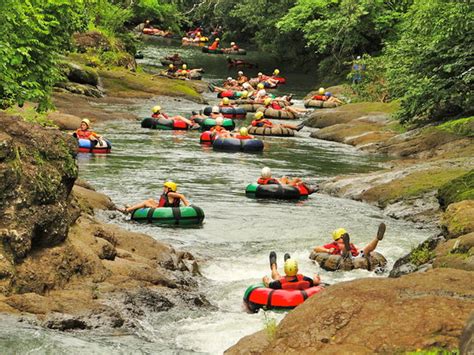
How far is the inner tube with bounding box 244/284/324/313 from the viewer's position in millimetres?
13445

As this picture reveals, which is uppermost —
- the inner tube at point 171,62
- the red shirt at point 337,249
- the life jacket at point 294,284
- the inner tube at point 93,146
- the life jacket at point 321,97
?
the inner tube at point 171,62

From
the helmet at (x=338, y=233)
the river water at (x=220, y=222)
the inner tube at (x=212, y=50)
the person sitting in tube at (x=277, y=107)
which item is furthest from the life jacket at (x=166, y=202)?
the inner tube at (x=212, y=50)

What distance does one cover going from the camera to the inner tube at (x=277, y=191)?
23.0 meters

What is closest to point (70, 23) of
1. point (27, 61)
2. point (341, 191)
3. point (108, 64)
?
point (27, 61)

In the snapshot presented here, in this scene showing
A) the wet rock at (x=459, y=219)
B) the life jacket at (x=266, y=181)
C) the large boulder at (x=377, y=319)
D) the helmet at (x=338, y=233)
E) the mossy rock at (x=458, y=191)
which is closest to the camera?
the large boulder at (x=377, y=319)

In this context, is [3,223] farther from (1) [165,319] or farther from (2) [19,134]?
(1) [165,319]

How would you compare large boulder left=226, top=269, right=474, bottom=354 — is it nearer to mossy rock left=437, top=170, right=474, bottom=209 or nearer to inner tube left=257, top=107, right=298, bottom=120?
mossy rock left=437, top=170, right=474, bottom=209

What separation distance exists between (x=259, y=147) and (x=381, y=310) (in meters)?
22.6

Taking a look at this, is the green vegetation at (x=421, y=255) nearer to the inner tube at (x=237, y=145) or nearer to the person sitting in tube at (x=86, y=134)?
the person sitting in tube at (x=86, y=134)

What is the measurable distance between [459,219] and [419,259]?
861 mm

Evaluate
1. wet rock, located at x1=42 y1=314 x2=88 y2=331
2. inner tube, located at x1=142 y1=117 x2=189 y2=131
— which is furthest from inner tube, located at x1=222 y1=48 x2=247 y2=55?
wet rock, located at x1=42 y1=314 x2=88 y2=331

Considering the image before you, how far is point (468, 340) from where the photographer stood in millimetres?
6680

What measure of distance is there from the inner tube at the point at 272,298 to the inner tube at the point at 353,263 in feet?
8.66

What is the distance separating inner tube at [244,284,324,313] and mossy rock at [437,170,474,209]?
13.8ft
